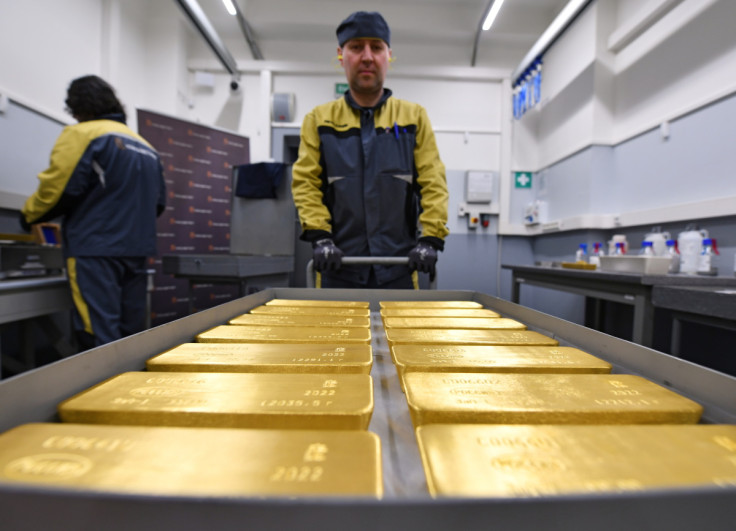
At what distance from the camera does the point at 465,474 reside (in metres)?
0.24

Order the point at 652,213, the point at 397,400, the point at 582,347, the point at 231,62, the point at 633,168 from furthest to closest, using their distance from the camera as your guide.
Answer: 1. the point at 231,62
2. the point at 633,168
3. the point at 652,213
4. the point at 582,347
5. the point at 397,400

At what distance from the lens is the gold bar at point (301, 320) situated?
0.66m

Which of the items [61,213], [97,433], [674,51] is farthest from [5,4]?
[674,51]

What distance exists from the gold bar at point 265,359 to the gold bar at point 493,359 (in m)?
0.06

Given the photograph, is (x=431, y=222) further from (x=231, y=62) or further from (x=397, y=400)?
(x=231, y=62)

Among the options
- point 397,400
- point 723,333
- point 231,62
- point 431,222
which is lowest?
point 723,333

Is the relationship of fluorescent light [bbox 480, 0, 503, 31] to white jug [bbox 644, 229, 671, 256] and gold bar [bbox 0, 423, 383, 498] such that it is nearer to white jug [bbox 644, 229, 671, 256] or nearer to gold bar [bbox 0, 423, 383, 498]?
white jug [bbox 644, 229, 671, 256]

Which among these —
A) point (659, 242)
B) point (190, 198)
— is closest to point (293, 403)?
point (659, 242)

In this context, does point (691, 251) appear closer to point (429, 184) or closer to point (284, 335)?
point (429, 184)

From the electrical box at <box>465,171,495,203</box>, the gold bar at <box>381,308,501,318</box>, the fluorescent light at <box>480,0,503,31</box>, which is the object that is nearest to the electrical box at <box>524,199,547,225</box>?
the electrical box at <box>465,171,495,203</box>

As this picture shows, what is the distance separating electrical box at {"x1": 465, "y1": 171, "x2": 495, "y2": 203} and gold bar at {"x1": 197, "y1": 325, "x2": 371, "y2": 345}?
3.66 m

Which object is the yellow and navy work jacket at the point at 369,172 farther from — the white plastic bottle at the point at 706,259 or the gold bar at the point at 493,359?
the white plastic bottle at the point at 706,259

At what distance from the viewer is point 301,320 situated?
0.70 meters

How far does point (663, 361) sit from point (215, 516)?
51 cm
